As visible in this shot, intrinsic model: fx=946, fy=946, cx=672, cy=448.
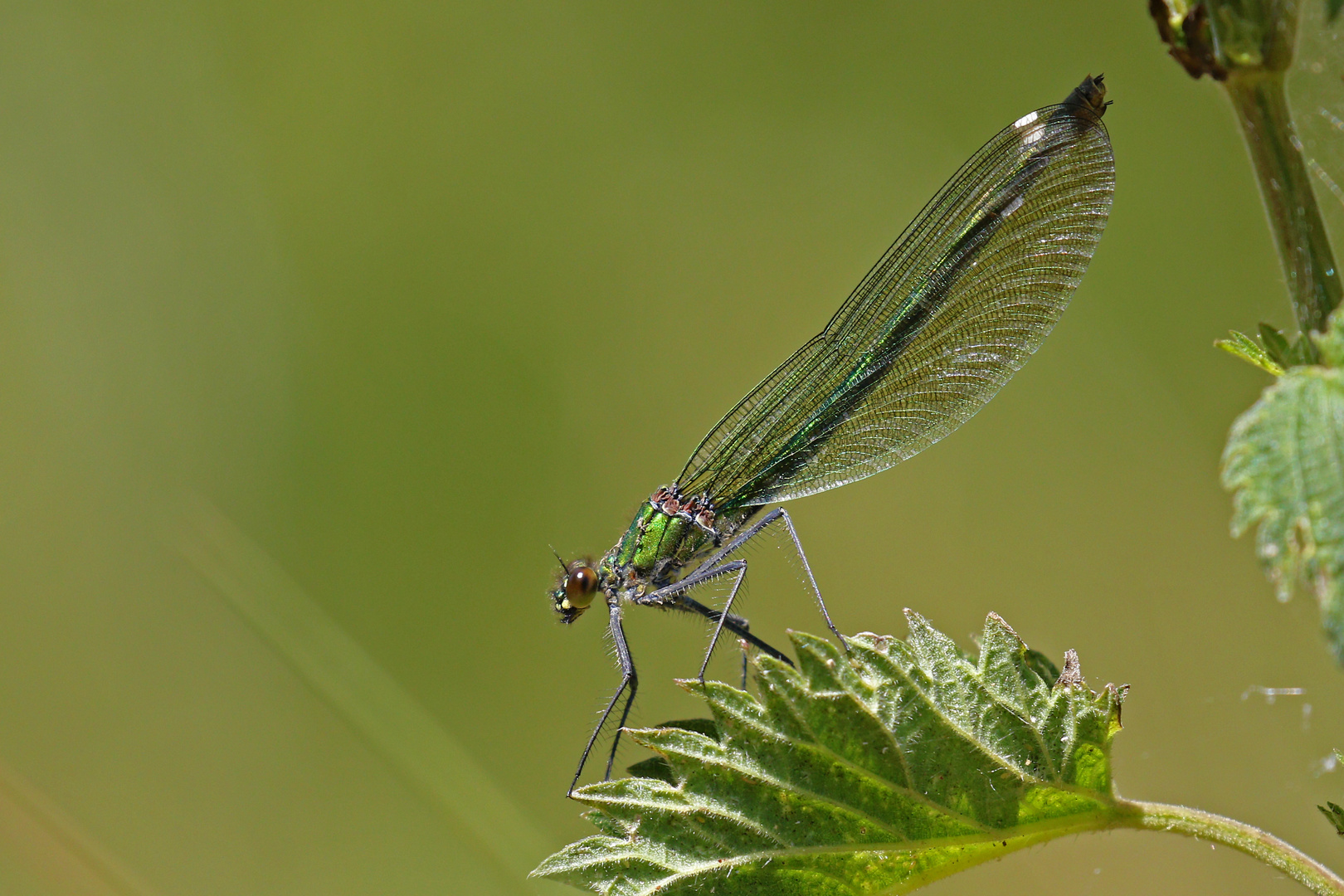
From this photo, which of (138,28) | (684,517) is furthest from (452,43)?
(684,517)

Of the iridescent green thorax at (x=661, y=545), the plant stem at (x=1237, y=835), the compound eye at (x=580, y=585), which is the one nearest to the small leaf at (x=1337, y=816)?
the plant stem at (x=1237, y=835)

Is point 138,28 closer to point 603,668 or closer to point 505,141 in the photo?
point 505,141

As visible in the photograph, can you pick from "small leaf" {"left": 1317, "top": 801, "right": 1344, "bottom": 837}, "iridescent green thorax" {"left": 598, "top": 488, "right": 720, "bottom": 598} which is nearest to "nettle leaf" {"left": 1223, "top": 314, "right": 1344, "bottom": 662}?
"small leaf" {"left": 1317, "top": 801, "right": 1344, "bottom": 837}

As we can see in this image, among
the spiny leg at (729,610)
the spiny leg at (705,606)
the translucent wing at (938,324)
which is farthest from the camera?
the spiny leg at (705,606)

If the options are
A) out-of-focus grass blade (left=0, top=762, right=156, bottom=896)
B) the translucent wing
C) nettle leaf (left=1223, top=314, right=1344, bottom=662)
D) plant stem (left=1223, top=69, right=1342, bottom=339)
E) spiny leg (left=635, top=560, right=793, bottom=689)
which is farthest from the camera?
out-of-focus grass blade (left=0, top=762, right=156, bottom=896)

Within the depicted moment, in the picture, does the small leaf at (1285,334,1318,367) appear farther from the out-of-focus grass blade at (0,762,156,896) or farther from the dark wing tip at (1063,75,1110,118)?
the out-of-focus grass blade at (0,762,156,896)

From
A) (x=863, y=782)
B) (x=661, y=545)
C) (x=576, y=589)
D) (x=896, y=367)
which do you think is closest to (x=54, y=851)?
(x=576, y=589)

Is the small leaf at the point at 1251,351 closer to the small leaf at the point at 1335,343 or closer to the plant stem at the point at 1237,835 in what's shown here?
the small leaf at the point at 1335,343
